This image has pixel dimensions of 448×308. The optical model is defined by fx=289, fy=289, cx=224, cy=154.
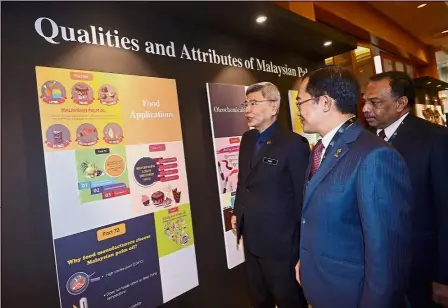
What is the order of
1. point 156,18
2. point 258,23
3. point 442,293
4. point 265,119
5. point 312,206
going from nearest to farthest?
point 312,206
point 442,293
point 265,119
point 156,18
point 258,23

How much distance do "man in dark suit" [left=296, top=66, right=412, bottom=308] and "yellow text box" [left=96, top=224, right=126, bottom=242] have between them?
1.26 m

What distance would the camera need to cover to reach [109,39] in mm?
2045

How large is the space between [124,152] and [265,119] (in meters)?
1.02

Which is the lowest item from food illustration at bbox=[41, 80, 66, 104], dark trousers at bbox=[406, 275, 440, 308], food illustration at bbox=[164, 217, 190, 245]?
dark trousers at bbox=[406, 275, 440, 308]

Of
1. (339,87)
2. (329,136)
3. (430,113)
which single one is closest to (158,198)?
(329,136)

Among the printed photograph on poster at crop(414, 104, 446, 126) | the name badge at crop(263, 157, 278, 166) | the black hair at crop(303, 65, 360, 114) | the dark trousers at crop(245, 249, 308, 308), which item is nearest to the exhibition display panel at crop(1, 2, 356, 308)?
the dark trousers at crop(245, 249, 308, 308)

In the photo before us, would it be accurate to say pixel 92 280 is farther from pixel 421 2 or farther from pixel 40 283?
pixel 421 2

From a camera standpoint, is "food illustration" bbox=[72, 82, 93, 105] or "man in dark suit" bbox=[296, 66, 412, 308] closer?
"man in dark suit" bbox=[296, 66, 412, 308]

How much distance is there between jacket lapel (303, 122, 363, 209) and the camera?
1.12 meters

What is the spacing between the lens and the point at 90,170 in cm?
184

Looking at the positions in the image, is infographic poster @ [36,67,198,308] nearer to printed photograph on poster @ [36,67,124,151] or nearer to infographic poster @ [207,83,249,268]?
printed photograph on poster @ [36,67,124,151]

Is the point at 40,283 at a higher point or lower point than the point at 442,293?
higher

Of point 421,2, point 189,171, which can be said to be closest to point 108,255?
point 189,171

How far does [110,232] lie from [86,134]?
0.66m
